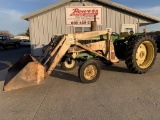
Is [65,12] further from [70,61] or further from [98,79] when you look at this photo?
[98,79]

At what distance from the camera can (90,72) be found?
21.4ft

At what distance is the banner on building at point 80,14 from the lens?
1334 cm

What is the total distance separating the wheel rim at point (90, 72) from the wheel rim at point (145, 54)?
6.90 feet

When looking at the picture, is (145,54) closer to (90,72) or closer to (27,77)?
(90,72)

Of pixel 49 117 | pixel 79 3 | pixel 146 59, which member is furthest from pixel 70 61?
pixel 79 3

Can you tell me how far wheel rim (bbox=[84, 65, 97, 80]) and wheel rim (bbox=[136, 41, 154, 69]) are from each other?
6.90 feet

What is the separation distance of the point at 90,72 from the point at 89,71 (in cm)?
6

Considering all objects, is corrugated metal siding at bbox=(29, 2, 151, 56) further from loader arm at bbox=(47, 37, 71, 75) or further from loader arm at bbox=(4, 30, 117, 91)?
loader arm at bbox=(47, 37, 71, 75)

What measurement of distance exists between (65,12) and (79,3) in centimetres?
114

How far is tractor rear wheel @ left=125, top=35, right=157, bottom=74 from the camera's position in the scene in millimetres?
7195

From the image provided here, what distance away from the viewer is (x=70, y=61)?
8859 mm

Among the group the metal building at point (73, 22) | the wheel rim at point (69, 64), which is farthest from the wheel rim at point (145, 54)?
the metal building at point (73, 22)

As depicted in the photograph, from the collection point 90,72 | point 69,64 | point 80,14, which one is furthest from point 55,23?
point 90,72

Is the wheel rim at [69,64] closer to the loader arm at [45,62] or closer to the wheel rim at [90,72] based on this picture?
the loader arm at [45,62]
